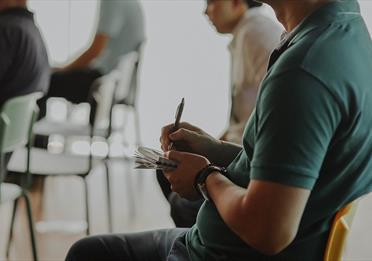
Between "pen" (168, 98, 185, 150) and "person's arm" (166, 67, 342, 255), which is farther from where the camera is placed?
"pen" (168, 98, 185, 150)

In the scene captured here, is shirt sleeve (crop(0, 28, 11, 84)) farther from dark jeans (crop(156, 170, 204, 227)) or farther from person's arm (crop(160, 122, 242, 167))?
person's arm (crop(160, 122, 242, 167))

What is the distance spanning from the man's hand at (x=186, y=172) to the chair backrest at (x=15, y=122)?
0.82m

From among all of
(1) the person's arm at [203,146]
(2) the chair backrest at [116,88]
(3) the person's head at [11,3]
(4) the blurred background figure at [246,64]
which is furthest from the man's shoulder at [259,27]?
(3) the person's head at [11,3]

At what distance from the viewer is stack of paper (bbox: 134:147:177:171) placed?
1.15 m

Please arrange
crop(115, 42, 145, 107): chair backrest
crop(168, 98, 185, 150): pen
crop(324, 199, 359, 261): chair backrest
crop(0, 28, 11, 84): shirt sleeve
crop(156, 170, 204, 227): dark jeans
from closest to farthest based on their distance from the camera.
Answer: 1. crop(324, 199, 359, 261): chair backrest
2. crop(168, 98, 185, 150): pen
3. crop(156, 170, 204, 227): dark jeans
4. crop(0, 28, 11, 84): shirt sleeve
5. crop(115, 42, 145, 107): chair backrest

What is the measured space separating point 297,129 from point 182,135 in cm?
52

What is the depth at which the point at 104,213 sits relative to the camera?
3367 mm

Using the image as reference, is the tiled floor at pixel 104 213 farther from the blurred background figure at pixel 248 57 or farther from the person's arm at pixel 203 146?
the person's arm at pixel 203 146

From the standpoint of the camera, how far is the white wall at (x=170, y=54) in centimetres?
438

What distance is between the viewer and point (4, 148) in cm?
187

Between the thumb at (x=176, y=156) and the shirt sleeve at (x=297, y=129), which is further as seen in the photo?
the thumb at (x=176, y=156)

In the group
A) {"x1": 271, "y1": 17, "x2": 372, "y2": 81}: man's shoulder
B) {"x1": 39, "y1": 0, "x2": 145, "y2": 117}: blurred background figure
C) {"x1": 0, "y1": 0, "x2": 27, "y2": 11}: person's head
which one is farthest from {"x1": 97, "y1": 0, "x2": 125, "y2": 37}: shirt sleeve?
{"x1": 271, "y1": 17, "x2": 372, "y2": 81}: man's shoulder

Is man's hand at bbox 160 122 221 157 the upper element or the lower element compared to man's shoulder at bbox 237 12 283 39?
lower

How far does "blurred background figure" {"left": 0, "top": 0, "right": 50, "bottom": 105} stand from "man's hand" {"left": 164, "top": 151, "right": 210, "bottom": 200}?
1667mm
